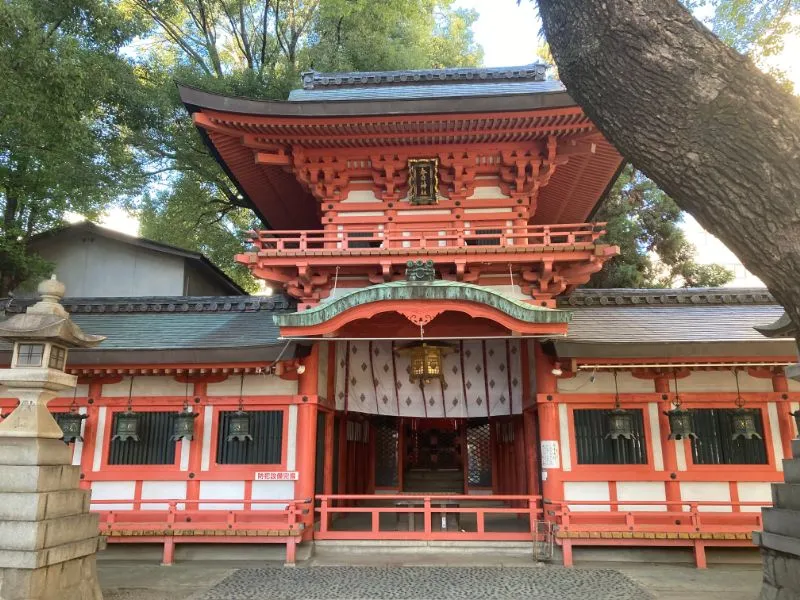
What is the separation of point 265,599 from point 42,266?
1182 centimetres

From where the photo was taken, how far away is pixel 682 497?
922 centimetres

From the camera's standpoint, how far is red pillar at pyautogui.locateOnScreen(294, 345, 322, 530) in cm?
932

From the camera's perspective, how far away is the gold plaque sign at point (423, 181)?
10336 millimetres

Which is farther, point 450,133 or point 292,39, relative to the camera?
point 292,39

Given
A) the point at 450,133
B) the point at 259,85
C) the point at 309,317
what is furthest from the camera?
the point at 259,85

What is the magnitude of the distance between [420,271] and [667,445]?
5.25 metres

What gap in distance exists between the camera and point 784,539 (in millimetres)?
5441

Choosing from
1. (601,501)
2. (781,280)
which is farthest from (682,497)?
(781,280)

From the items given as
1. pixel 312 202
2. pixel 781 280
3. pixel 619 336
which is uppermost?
pixel 312 202

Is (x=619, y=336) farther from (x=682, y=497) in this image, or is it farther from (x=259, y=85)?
(x=259, y=85)

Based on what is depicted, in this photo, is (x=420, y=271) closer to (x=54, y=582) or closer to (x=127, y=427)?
(x=127, y=427)

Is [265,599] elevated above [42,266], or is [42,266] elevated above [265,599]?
[42,266]

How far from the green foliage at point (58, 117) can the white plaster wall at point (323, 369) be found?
6623 mm

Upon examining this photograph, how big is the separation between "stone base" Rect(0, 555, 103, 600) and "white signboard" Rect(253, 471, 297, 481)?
10.7ft
